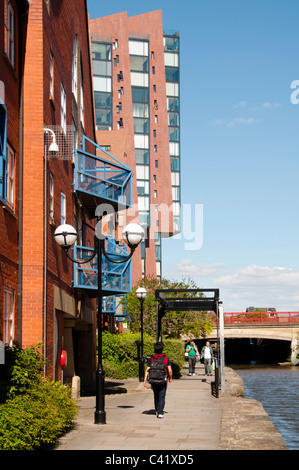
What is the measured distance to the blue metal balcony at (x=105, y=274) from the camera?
20812 mm

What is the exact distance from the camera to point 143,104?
91500mm

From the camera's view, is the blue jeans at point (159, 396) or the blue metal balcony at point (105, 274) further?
the blue metal balcony at point (105, 274)

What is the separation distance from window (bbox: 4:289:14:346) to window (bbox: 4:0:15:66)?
498 cm

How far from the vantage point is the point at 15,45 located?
14773mm

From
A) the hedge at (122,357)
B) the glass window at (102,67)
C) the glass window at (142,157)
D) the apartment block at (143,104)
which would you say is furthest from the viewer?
the glass window at (142,157)

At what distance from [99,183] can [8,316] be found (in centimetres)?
913

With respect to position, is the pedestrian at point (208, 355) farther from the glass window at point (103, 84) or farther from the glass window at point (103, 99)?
the glass window at point (103, 84)

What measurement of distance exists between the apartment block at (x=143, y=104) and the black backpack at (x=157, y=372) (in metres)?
61.5

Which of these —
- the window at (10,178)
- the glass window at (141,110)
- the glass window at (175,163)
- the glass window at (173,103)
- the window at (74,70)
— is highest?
the glass window at (173,103)

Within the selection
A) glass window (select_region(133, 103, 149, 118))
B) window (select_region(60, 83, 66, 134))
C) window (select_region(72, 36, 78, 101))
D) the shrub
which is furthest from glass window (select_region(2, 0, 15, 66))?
glass window (select_region(133, 103, 149, 118))

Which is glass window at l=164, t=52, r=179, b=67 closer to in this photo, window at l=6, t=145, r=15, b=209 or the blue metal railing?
the blue metal railing

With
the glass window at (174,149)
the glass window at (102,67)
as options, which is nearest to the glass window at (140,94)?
the glass window at (102,67)

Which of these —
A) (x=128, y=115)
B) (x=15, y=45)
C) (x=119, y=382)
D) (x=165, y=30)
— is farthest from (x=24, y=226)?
(x=165, y=30)
